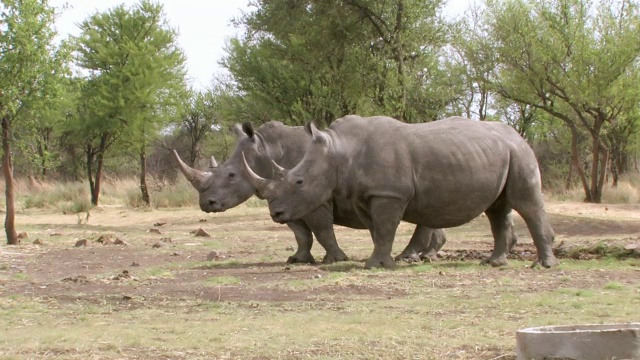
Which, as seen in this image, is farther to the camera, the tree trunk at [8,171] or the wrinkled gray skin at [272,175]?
the tree trunk at [8,171]

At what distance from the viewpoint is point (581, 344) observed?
5.52 meters

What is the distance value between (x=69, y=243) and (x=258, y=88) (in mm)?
16987

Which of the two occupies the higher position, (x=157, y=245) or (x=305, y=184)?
(x=305, y=184)

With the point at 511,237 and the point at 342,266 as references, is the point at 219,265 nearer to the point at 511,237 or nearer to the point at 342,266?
the point at 342,266

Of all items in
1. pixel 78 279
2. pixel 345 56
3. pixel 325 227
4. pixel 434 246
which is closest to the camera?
pixel 78 279

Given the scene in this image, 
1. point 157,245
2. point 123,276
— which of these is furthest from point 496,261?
point 157,245

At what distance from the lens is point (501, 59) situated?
106 ft

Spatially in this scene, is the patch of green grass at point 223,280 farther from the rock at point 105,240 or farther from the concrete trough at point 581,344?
the rock at point 105,240

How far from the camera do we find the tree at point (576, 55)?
96.5 ft

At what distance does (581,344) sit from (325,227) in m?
7.01

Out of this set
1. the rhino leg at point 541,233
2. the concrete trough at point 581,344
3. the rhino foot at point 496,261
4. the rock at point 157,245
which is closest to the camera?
the concrete trough at point 581,344

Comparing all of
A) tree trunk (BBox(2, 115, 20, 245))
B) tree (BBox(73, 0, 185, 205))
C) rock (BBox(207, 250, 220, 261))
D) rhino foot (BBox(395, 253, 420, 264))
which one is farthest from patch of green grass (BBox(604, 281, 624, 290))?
tree (BBox(73, 0, 185, 205))

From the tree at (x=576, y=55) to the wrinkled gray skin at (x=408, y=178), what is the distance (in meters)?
18.3

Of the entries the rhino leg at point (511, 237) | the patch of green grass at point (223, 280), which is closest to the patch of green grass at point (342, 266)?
the patch of green grass at point (223, 280)
